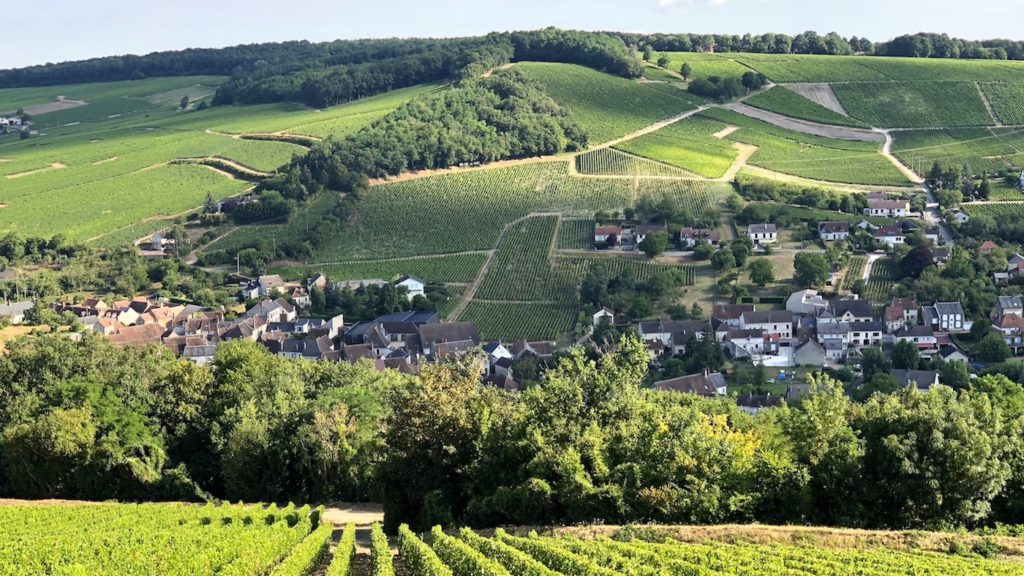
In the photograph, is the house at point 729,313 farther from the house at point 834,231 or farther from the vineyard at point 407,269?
the vineyard at point 407,269

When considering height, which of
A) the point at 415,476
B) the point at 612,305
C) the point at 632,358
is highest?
the point at 632,358

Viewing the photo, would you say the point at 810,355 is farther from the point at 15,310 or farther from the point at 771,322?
the point at 15,310

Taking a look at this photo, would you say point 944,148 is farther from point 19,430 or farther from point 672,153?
point 19,430

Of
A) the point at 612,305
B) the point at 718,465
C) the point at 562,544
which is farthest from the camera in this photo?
the point at 612,305

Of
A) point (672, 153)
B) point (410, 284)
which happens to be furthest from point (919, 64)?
point (410, 284)

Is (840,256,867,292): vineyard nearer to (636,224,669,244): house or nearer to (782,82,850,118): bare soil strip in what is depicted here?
(636,224,669,244): house

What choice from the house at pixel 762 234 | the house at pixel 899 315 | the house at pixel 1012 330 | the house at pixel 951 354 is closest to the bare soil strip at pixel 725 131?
the house at pixel 762 234

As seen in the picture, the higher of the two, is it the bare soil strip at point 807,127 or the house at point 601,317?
the bare soil strip at point 807,127
